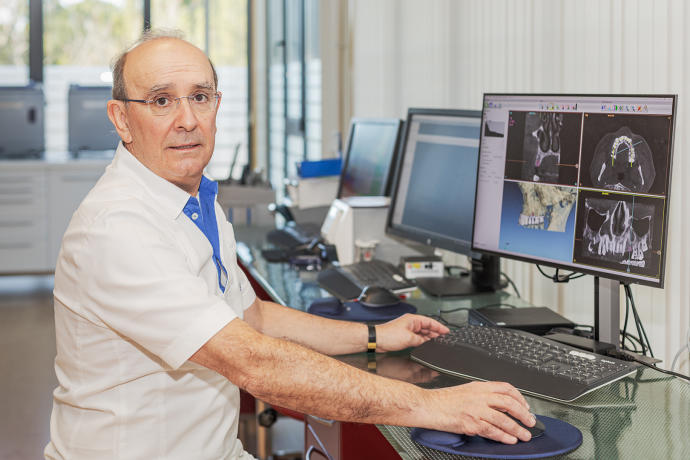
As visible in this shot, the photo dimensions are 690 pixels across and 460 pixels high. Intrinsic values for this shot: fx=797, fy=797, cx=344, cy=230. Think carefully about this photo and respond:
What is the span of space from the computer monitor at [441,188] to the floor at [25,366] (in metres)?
1.93

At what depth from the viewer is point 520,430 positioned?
3.98 ft

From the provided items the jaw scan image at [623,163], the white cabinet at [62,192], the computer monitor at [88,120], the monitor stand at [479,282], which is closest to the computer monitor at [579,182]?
the jaw scan image at [623,163]

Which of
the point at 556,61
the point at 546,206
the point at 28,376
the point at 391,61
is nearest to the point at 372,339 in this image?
the point at 546,206

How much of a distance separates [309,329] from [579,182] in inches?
26.0

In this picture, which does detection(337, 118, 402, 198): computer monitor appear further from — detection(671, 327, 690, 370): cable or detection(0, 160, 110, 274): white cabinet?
detection(0, 160, 110, 274): white cabinet

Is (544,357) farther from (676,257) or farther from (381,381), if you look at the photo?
Result: (676,257)

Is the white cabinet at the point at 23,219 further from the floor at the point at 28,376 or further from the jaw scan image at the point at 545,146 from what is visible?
the jaw scan image at the point at 545,146

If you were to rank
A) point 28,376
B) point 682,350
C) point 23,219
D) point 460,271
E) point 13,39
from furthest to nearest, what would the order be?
point 13,39
point 23,219
point 28,376
point 460,271
point 682,350

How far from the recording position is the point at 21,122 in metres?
6.51

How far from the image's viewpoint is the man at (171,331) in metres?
1.24

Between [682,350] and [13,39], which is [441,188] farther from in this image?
[13,39]

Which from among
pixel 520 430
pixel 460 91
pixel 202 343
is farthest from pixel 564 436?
pixel 460 91

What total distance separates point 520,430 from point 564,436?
0.07 metres

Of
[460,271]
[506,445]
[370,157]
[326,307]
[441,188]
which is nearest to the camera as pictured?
[506,445]
